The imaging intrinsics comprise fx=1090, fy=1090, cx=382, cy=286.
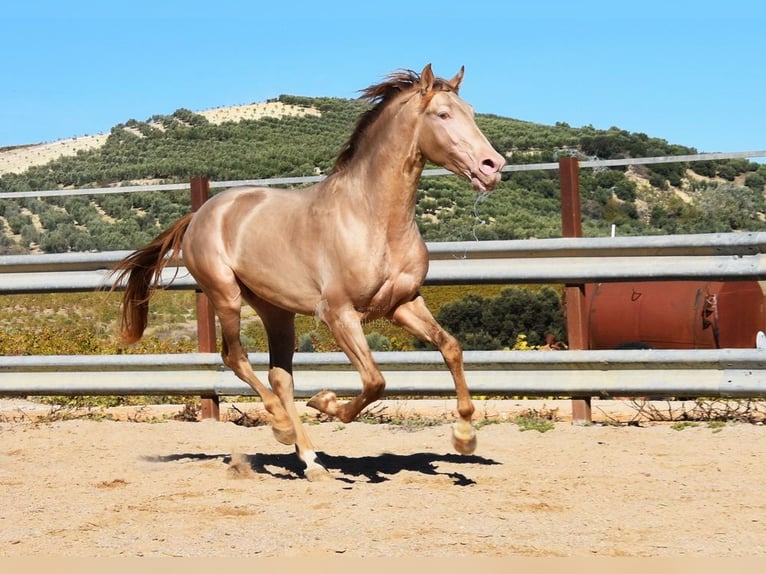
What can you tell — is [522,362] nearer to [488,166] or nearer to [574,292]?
[574,292]

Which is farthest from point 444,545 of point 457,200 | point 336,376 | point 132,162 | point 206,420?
point 132,162

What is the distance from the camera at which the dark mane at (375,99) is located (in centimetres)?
623

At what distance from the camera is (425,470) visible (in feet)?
20.6

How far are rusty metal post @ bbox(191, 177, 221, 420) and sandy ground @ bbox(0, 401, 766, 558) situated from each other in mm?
183

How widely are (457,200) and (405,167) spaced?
17.3 meters

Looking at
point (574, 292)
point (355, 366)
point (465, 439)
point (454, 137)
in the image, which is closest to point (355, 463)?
point (355, 366)

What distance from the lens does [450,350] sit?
601cm

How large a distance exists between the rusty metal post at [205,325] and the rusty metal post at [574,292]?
8.88 feet

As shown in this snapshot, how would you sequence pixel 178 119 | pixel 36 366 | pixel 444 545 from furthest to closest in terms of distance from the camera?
pixel 178 119 → pixel 36 366 → pixel 444 545

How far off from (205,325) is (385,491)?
10.6 ft

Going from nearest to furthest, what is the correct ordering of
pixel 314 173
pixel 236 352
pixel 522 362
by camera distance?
pixel 236 352
pixel 522 362
pixel 314 173

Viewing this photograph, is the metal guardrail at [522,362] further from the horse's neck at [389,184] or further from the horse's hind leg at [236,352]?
the horse's neck at [389,184]

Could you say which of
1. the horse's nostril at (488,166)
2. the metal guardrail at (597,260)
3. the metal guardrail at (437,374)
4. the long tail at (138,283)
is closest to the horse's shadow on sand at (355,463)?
the metal guardrail at (437,374)

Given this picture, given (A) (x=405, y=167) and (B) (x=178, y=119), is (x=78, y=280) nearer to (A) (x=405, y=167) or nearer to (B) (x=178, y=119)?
(A) (x=405, y=167)
